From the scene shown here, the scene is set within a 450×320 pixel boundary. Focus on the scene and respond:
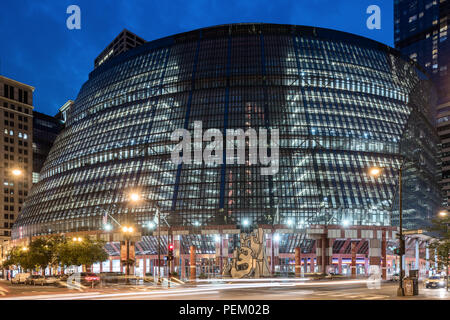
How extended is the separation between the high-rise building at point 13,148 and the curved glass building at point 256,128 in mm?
66823

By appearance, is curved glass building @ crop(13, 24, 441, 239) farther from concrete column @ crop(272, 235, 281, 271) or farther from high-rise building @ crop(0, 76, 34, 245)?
→ high-rise building @ crop(0, 76, 34, 245)

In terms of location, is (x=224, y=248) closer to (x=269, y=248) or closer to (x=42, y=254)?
(x=269, y=248)

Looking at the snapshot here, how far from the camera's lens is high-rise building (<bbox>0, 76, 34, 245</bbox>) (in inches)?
6836

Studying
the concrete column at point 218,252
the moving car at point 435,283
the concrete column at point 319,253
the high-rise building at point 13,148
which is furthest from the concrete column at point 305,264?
the high-rise building at point 13,148

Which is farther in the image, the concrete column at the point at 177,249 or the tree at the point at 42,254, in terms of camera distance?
the concrete column at the point at 177,249

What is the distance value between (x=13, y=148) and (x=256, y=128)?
121935 millimetres

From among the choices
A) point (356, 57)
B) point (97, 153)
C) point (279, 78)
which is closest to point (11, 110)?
point (97, 153)

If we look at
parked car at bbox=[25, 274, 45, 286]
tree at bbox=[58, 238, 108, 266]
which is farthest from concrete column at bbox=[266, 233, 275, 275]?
parked car at bbox=[25, 274, 45, 286]

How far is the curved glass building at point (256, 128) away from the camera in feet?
286

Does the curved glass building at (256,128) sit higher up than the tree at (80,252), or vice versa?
the curved glass building at (256,128)

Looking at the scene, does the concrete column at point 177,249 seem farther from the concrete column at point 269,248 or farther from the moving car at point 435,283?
the moving car at point 435,283

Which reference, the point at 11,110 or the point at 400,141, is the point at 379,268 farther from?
the point at 11,110

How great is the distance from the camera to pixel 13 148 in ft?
585

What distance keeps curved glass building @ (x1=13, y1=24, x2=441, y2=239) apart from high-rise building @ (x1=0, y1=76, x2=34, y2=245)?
219 feet
